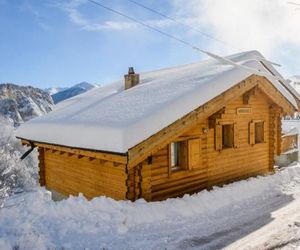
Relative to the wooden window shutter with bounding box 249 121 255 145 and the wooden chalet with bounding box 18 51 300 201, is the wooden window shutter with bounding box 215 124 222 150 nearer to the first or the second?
the wooden chalet with bounding box 18 51 300 201

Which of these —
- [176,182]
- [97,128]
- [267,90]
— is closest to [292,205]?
[176,182]

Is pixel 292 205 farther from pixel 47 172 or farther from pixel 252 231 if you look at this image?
pixel 47 172

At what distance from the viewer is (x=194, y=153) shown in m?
11.1

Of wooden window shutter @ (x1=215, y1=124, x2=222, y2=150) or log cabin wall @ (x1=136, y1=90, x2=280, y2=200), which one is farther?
wooden window shutter @ (x1=215, y1=124, x2=222, y2=150)

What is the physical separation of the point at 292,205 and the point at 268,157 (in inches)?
→ 201

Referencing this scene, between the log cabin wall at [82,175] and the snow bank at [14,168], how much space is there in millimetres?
8177

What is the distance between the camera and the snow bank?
2392 cm

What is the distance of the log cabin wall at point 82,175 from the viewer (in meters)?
9.75

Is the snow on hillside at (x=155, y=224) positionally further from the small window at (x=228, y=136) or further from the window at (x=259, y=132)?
the window at (x=259, y=132)

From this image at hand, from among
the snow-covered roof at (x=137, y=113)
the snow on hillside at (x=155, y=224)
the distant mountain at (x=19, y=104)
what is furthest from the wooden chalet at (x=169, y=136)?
the distant mountain at (x=19, y=104)

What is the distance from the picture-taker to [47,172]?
14.6 meters

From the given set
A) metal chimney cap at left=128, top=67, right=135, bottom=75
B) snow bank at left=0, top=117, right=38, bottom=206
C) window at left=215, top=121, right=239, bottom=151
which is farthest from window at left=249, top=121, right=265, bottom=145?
snow bank at left=0, top=117, right=38, bottom=206

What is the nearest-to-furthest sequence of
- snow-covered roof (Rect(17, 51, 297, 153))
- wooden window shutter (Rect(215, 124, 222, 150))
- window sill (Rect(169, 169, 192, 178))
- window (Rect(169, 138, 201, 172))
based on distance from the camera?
snow-covered roof (Rect(17, 51, 297, 153))
window sill (Rect(169, 169, 192, 178))
window (Rect(169, 138, 201, 172))
wooden window shutter (Rect(215, 124, 222, 150))

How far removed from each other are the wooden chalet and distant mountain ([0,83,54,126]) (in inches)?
1306
